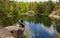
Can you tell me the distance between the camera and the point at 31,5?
117m

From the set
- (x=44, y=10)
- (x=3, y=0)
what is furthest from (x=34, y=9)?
(x=3, y=0)

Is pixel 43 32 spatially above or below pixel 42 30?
above

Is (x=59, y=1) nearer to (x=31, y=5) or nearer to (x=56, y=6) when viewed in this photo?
(x=56, y=6)

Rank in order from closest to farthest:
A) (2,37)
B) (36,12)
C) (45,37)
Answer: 1. (2,37)
2. (45,37)
3. (36,12)

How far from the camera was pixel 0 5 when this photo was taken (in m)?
27.4

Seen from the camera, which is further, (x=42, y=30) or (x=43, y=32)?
(x=42, y=30)

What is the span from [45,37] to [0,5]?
9.05 metres

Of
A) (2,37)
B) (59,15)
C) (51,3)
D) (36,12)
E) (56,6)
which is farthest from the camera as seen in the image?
(36,12)

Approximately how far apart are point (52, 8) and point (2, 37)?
80483mm

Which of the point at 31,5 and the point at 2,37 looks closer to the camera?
the point at 2,37

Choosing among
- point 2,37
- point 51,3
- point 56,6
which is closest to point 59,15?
point 56,6

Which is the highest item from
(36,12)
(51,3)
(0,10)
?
(0,10)

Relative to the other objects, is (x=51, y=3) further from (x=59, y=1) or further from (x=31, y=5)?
(x=31, y=5)

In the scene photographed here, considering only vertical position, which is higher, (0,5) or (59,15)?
(0,5)
